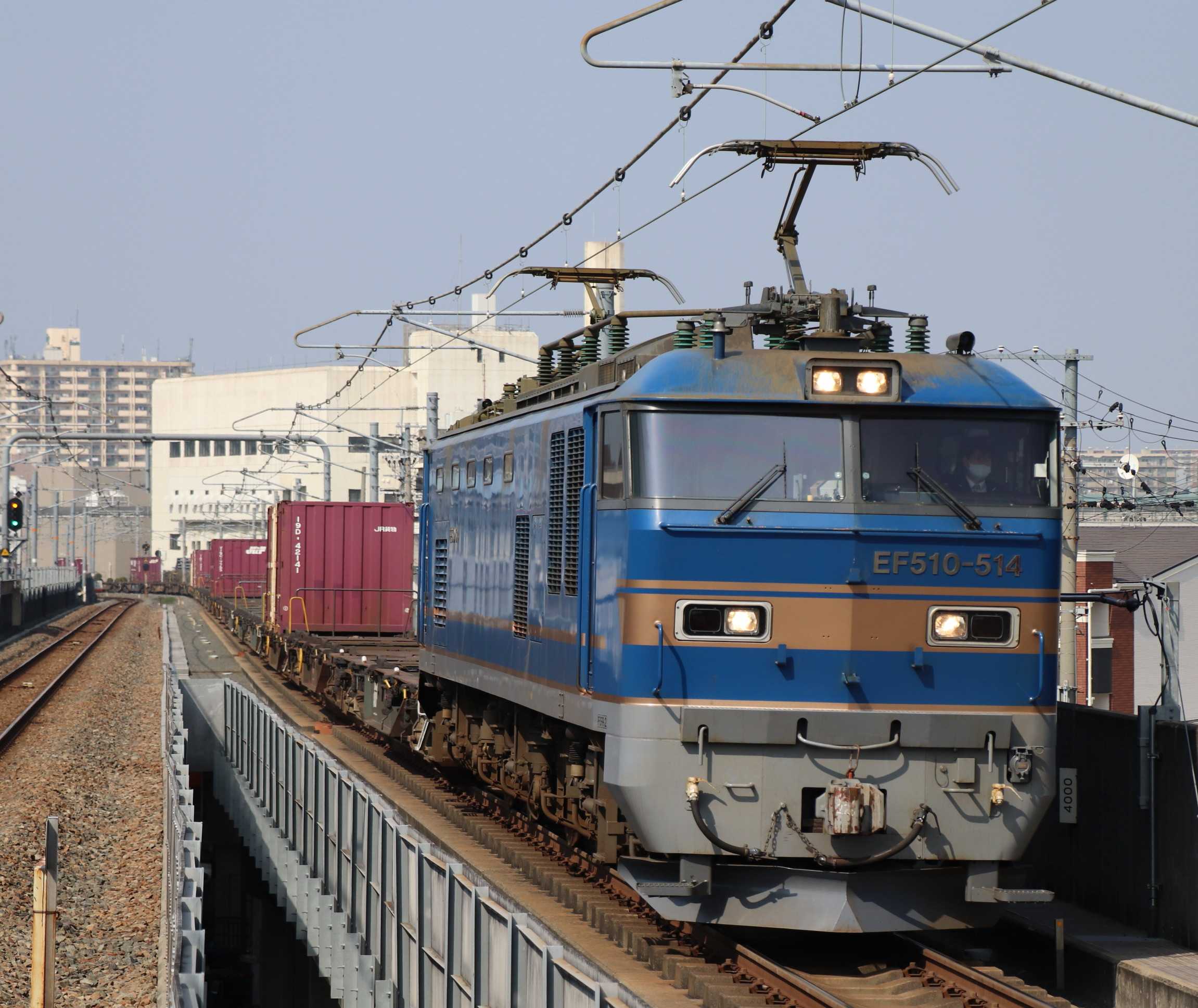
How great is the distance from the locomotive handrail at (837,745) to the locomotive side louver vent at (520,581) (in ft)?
11.3

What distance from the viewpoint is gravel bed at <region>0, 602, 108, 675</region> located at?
44.2 m

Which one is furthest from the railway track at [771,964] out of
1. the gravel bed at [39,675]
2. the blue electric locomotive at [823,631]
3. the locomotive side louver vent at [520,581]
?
the gravel bed at [39,675]

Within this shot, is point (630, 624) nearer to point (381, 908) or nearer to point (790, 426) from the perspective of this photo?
point (790, 426)

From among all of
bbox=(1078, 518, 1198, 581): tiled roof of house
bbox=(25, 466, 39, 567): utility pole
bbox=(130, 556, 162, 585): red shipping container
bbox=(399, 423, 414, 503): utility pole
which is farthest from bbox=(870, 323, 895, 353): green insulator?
bbox=(130, 556, 162, 585): red shipping container

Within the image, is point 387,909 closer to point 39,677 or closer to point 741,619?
point 741,619

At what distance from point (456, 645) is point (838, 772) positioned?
6.69 meters

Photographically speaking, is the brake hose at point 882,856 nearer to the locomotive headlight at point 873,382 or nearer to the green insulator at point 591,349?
the locomotive headlight at point 873,382

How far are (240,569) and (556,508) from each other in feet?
166

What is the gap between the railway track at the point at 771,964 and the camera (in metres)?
9.64

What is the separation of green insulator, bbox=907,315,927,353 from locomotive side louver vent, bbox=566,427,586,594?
2.23 m

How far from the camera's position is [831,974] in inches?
413

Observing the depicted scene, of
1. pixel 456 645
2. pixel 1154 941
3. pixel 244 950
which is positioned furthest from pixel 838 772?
pixel 244 950

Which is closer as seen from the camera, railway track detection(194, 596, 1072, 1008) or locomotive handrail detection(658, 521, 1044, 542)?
railway track detection(194, 596, 1072, 1008)

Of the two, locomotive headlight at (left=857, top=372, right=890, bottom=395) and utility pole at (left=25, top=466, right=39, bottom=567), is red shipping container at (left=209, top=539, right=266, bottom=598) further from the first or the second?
locomotive headlight at (left=857, top=372, right=890, bottom=395)
